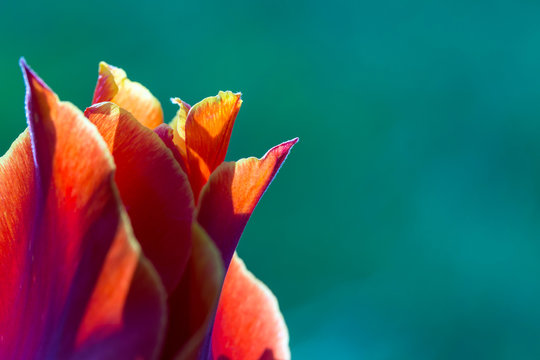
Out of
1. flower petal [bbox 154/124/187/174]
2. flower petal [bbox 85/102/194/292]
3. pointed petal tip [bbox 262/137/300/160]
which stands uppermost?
pointed petal tip [bbox 262/137/300/160]

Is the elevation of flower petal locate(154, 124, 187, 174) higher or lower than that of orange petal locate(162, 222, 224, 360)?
higher

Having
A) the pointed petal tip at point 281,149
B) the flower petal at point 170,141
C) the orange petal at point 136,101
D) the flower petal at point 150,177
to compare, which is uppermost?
the orange petal at point 136,101
